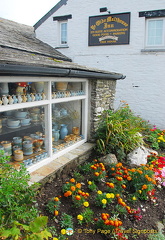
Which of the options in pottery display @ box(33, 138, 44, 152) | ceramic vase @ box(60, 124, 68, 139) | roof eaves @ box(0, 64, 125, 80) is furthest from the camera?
ceramic vase @ box(60, 124, 68, 139)

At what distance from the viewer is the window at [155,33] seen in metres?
7.56

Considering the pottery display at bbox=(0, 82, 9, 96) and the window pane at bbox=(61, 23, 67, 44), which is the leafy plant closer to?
the pottery display at bbox=(0, 82, 9, 96)

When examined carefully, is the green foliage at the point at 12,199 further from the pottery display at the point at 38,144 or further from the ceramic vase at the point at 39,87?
the ceramic vase at the point at 39,87

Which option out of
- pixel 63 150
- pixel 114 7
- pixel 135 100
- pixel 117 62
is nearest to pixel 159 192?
pixel 63 150

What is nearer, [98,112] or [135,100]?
[98,112]

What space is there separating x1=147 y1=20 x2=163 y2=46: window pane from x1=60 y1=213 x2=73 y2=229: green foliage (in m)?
7.04

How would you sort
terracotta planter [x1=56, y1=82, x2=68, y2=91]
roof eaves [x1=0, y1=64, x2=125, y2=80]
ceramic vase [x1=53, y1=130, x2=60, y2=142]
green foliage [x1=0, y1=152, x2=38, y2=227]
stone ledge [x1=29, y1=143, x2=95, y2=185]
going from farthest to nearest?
ceramic vase [x1=53, y1=130, x2=60, y2=142]
terracotta planter [x1=56, y1=82, x2=68, y2=91]
stone ledge [x1=29, y1=143, x2=95, y2=185]
roof eaves [x1=0, y1=64, x2=125, y2=80]
green foliage [x1=0, y1=152, x2=38, y2=227]

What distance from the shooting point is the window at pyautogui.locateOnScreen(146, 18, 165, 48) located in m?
7.56

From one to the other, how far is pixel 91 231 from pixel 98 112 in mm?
3432

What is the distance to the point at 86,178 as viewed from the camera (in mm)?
4266

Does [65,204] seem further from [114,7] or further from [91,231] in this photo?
[114,7]

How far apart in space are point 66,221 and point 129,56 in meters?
6.82

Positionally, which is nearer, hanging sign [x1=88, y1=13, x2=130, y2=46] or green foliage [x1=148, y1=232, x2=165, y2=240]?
green foliage [x1=148, y1=232, x2=165, y2=240]

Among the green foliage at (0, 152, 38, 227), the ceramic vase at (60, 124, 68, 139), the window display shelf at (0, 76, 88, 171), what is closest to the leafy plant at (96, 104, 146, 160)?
the window display shelf at (0, 76, 88, 171)
